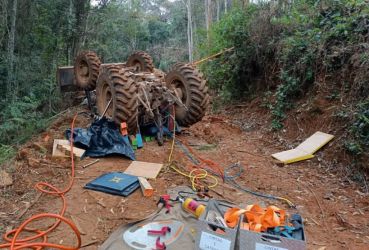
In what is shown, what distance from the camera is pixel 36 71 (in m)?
11.2

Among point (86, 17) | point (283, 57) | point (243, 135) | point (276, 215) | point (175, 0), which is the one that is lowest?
point (243, 135)

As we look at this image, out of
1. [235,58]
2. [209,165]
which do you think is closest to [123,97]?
[209,165]

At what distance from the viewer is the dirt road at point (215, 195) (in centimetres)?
315

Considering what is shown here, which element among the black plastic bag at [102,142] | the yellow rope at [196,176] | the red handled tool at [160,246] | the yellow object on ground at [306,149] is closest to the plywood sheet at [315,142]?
the yellow object on ground at [306,149]

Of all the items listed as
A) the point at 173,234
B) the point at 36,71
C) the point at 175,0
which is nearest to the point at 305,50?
the point at 173,234

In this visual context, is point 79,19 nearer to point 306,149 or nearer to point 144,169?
point 144,169

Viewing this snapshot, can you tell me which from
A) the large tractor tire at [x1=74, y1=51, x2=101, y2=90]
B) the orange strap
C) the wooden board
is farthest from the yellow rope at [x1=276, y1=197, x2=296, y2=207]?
the large tractor tire at [x1=74, y1=51, x2=101, y2=90]

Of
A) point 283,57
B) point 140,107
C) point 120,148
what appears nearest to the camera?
point 120,148

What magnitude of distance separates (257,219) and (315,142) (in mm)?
3189

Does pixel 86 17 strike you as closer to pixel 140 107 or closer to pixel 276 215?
pixel 140 107

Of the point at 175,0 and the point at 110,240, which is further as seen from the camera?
the point at 175,0

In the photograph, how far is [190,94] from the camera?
19.3 ft

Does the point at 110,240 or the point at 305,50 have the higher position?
the point at 305,50

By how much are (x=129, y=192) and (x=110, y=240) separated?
3.32ft
